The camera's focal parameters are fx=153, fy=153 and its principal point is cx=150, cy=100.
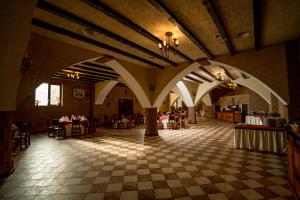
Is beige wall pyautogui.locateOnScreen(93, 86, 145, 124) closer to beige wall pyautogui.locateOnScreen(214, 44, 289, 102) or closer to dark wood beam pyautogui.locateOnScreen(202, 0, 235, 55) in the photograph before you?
beige wall pyautogui.locateOnScreen(214, 44, 289, 102)

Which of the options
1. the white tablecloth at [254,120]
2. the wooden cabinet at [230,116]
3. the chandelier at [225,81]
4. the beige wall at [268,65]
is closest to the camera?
the beige wall at [268,65]

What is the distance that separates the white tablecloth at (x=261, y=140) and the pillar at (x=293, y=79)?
0.85 metres

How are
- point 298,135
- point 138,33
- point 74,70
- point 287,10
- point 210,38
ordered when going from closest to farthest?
1. point 298,135
2. point 287,10
3. point 138,33
4. point 210,38
5. point 74,70

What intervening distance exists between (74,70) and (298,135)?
29.5 ft

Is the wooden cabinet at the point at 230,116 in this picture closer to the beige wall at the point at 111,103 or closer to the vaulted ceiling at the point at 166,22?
the beige wall at the point at 111,103

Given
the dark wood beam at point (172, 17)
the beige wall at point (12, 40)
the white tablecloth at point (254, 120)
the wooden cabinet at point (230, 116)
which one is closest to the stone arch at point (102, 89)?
the dark wood beam at point (172, 17)

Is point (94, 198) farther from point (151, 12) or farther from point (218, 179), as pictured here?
point (151, 12)

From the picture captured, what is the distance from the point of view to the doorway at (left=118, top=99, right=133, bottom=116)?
47.6 ft

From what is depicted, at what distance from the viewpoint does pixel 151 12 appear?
3223 mm

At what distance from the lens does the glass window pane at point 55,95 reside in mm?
10242

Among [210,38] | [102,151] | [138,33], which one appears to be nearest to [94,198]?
[102,151]

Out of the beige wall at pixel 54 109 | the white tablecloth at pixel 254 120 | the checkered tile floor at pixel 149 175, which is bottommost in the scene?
the checkered tile floor at pixel 149 175

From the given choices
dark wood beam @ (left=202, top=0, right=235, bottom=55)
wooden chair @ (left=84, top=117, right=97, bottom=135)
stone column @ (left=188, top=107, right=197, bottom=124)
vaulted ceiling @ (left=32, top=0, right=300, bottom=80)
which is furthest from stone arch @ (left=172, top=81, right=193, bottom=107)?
dark wood beam @ (left=202, top=0, right=235, bottom=55)

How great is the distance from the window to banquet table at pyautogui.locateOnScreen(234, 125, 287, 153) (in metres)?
10.8
